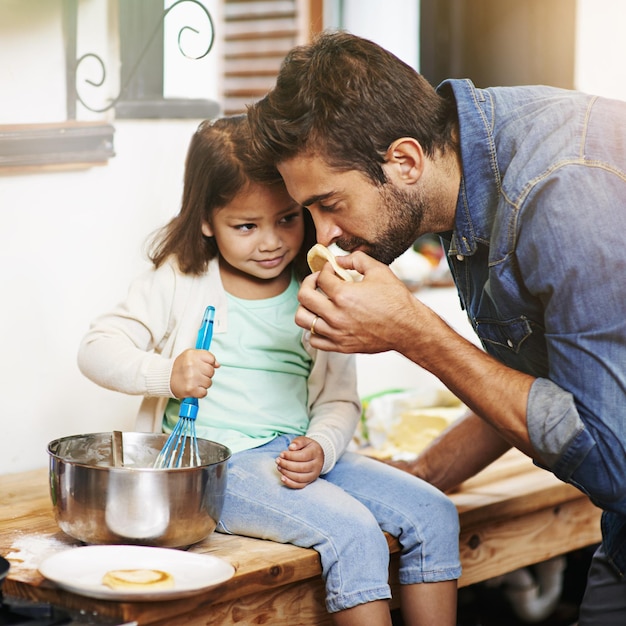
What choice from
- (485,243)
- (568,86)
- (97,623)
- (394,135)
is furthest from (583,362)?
(568,86)

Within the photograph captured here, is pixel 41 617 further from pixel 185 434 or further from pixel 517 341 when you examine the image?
pixel 517 341

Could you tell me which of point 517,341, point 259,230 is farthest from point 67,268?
point 517,341

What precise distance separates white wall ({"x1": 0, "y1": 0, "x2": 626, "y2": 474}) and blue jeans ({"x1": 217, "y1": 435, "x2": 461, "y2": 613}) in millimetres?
638

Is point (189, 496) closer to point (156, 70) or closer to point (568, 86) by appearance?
point (156, 70)

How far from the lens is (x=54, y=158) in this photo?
2033 millimetres

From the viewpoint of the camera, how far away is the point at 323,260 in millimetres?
1569

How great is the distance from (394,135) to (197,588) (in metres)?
0.77

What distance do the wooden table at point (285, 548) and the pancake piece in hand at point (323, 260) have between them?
1.50 ft

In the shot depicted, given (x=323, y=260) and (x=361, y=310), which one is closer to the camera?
(x=361, y=310)

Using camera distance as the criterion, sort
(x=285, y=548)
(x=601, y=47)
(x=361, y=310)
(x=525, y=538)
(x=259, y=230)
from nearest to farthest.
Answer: (x=361, y=310) → (x=285, y=548) → (x=259, y=230) → (x=525, y=538) → (x=601, y=47)

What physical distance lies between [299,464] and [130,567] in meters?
0.36

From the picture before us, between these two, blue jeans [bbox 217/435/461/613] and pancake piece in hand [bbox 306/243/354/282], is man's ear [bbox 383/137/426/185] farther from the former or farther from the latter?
blue jeans [bbox 217/435/461/613]

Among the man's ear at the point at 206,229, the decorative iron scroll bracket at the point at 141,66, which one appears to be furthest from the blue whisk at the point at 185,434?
the decorative iron scroll bracket at the point at 141,66

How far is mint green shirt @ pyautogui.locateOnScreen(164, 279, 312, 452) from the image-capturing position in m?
1.72
